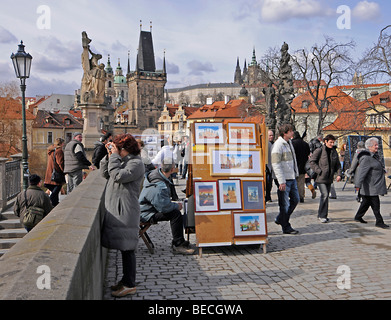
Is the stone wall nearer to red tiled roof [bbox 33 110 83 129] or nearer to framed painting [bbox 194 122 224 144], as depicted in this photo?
framed painting [bbox 194 122 224 144]

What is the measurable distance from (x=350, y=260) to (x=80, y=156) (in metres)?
6.61

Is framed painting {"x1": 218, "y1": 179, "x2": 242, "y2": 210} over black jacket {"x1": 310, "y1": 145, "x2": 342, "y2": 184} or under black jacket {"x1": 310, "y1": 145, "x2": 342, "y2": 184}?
under

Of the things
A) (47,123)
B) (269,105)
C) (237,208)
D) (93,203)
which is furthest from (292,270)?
(47,123)

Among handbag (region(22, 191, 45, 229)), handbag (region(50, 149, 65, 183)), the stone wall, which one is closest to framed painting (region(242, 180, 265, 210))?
A: the stone wall

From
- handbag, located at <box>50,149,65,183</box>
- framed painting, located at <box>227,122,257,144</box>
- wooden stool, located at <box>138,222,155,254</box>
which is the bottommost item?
wooden stool, located at <box>138,222,155,254</box>

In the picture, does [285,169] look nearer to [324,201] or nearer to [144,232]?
[324,201]

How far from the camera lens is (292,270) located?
5848 millimetres

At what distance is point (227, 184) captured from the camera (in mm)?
6984

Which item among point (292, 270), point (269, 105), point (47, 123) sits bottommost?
point (292, 270)

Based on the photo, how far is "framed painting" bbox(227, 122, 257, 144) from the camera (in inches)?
278

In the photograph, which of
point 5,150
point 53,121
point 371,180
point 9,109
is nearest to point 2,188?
point 371,180

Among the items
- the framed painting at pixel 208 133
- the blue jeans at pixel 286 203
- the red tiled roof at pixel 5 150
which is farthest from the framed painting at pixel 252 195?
the red tiled roof at pixel 5 150

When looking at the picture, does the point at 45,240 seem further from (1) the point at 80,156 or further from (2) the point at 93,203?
(1) the point at 80,156

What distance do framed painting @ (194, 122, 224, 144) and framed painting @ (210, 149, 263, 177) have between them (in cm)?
18
